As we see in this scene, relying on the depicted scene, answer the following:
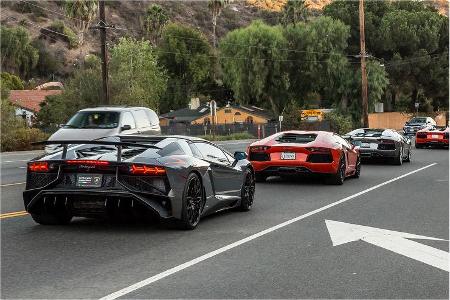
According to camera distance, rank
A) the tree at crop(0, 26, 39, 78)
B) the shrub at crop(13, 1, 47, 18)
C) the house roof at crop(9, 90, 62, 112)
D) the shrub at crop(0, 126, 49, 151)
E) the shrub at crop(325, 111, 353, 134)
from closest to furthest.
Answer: the shrub at crop(0, 126, 49, 151)
the shrub at crop(325, 111, 353, 134)
the house roof at crop(9, 90, 62, 112)
the tree at crop(0, 26, 39, 78)
the shrub at crop(13, 1, 47, 18)

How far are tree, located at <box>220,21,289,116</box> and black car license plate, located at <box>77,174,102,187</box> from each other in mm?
64754

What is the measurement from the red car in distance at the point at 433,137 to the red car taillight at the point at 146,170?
90.8ft

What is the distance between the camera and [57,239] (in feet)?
28.6

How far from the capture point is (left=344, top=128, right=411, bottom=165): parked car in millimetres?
23016

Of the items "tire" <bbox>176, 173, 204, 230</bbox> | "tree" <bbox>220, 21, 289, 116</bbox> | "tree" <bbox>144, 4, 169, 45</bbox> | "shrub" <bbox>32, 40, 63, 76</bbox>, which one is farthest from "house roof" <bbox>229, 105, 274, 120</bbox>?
"tire" <bbox>176, 173, 204, 230</bbox>

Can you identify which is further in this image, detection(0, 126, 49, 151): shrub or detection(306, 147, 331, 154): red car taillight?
detection(0, 126, 49, 151): shrub

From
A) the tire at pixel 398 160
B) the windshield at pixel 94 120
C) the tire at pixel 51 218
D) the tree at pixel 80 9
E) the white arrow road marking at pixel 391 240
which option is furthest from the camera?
the tree at pixel 80 9

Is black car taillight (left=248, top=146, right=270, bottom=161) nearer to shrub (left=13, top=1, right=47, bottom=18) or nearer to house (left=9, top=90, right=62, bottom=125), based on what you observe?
house (left=9, top=90, right=62, bottom=125)

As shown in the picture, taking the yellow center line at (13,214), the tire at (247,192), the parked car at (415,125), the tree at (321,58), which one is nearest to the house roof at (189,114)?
the tree at (321,58)

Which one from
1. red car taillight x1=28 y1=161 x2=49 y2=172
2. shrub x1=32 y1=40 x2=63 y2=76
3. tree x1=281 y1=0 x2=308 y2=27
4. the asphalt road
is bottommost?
the asphalt road

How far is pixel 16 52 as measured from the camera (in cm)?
11606

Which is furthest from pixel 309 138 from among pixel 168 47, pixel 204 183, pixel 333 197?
pixel 168 47

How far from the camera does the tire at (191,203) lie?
9.29 meters

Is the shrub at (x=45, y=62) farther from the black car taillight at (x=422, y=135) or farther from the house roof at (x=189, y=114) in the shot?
the black car taillight at (x=422, y=135)
